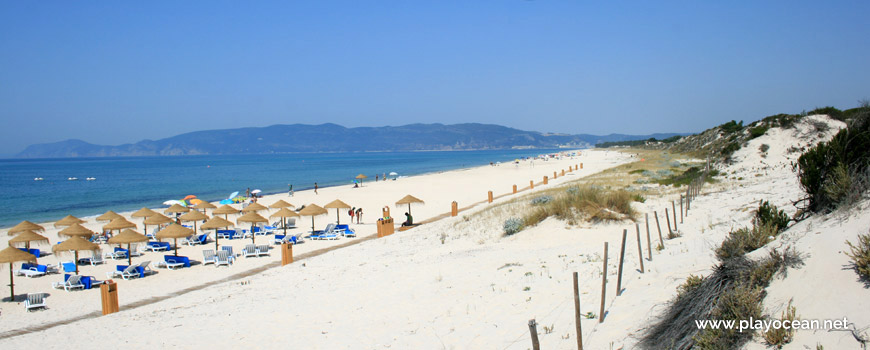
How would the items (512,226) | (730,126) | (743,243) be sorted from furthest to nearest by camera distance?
(730,126)
(512,226)
(743,243)

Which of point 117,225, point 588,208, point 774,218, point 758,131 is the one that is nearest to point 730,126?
point 758,131

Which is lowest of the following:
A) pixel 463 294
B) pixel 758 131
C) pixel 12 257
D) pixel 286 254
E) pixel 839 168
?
pixel 286 254

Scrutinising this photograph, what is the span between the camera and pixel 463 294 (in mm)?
8383

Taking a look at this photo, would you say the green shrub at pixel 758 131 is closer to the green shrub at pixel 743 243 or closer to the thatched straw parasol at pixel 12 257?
the green shrub at pixel 743 243

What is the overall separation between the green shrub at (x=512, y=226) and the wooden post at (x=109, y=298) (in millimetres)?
9800

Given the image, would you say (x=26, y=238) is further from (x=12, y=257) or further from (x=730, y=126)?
(x=730, y=126)

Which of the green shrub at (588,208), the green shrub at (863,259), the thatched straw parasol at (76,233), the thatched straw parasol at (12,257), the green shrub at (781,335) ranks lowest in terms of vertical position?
the thatched straw parasol at (76,233)

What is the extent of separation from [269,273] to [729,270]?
1156 cm

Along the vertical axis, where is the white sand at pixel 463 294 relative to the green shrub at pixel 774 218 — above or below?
below

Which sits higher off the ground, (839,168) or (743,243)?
(839,168)

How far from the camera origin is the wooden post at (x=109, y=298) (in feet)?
33.2

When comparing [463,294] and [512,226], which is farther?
[512,226]

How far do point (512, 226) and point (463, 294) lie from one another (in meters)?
6.02

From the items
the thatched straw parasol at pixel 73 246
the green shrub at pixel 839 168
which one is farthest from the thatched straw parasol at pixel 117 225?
the green shrub at pixel 839 168
